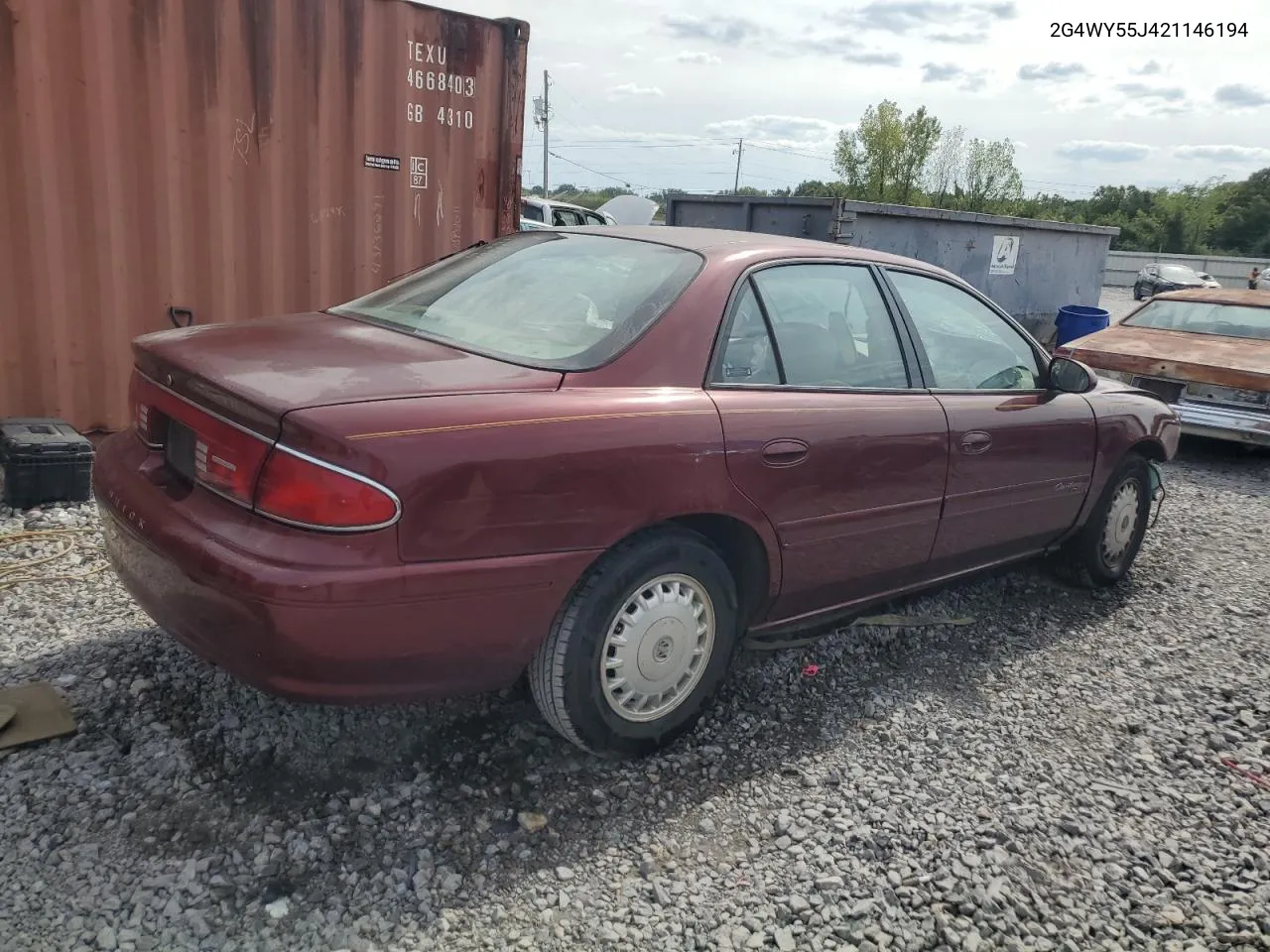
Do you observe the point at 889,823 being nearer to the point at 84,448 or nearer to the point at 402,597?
the point at 402,597

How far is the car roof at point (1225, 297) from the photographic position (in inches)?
349

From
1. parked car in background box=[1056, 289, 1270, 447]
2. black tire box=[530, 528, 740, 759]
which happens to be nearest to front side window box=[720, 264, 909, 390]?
black tire box=[530, 528, 740, 759]

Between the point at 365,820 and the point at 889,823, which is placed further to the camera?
the point at 889,823

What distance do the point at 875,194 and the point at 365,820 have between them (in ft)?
175

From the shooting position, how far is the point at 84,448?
4684mm

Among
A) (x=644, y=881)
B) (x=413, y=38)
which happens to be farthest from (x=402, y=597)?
(x=413, y=38)

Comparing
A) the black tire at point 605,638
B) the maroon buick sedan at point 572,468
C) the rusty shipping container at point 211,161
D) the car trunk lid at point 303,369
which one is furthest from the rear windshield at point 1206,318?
the car trunk lid at point 303,369

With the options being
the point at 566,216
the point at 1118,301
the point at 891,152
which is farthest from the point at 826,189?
the point at 566,216

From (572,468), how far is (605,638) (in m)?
0.54

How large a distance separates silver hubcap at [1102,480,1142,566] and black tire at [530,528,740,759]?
2550 millimetres

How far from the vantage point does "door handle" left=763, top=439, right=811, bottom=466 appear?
9.78ft

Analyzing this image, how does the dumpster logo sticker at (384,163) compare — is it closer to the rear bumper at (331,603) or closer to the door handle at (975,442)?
the rear bumper at (331,603)

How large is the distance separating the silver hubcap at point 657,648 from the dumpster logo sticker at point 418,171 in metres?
4.34

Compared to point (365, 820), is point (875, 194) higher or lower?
higher
